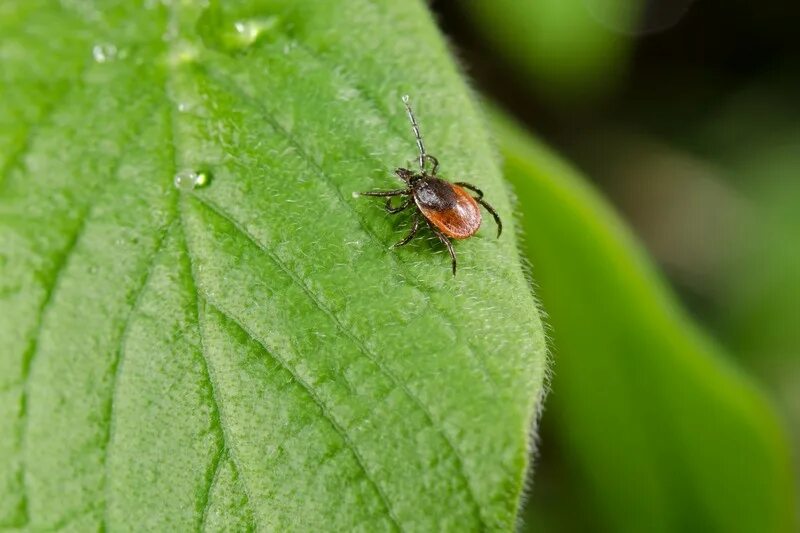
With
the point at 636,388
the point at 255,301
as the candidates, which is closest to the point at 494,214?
the point at 255,301

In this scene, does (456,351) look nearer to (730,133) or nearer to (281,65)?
(281,65)

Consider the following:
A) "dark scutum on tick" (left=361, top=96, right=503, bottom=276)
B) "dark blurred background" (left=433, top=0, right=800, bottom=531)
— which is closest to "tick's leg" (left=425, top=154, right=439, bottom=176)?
"dark scutum on tick" (left=361, top=96, right=503, bottom=276)

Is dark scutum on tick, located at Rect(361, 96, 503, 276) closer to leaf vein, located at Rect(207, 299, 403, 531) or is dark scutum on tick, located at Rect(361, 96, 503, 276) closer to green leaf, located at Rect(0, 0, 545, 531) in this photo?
green leaf, located at Rect(0, 0, 545, 531)

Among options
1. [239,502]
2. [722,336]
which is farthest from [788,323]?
[239,502]

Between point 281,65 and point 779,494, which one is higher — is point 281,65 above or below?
above

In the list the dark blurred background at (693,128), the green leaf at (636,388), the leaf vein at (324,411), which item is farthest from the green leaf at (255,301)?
the dark blurred background at (693,128)
